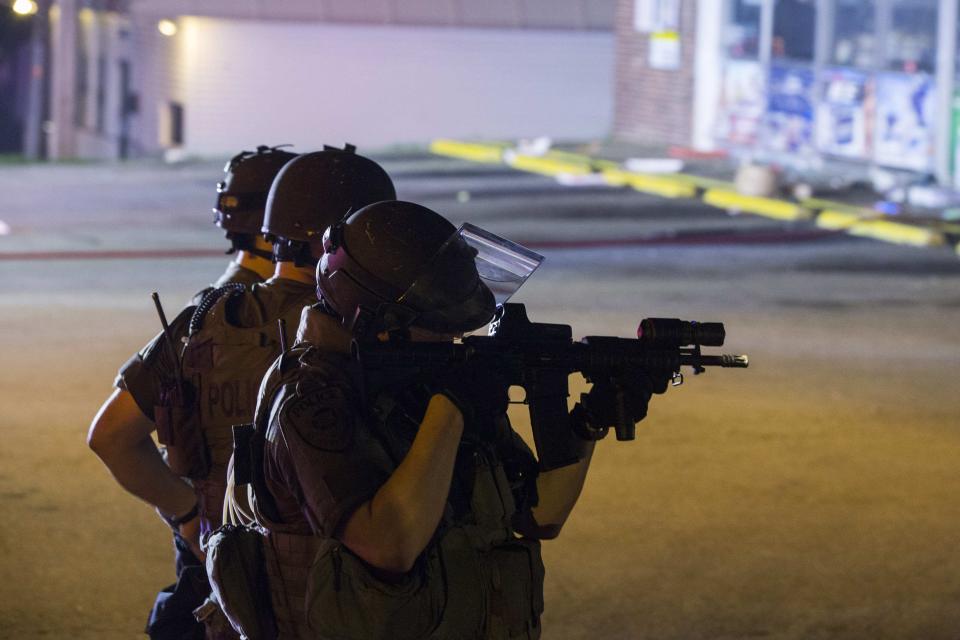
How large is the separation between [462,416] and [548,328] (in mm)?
313

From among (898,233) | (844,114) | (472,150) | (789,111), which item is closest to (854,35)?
(844,114)

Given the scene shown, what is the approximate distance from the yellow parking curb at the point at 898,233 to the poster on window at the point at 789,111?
5385mm

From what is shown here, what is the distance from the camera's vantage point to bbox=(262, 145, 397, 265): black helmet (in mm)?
3752

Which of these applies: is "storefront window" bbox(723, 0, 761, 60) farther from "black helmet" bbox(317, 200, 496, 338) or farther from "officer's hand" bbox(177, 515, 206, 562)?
"black helmet" bbox(317, 200, 496, 338)

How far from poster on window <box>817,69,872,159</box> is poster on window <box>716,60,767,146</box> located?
1.71m

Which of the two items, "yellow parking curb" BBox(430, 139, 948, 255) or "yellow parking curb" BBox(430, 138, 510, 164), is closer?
"yellow parking curb" BBox(430, 139, 948, 255)

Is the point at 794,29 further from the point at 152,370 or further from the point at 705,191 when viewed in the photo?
the point at 152,370

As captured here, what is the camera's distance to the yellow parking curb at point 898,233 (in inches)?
645

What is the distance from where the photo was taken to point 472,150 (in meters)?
26.7

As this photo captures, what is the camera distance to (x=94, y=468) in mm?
7656

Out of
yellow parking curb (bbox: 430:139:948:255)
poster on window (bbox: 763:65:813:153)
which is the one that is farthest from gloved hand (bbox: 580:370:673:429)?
poster on window (bbox: 763:65:813:153)

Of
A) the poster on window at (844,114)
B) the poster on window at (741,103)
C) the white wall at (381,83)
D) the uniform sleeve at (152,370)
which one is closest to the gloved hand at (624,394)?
the uniform sleeve at (152,370)

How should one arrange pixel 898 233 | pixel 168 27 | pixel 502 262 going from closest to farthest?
pixel 502 262, pixel 898 233, pixel 168 27

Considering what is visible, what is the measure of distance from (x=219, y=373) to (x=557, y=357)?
1.06 metres
